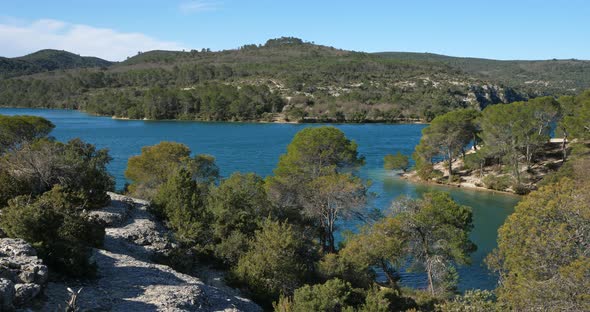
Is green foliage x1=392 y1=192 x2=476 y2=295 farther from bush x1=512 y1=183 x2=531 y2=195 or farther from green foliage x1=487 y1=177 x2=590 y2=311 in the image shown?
bush x1=512 y1=183 x2=531 y2=195

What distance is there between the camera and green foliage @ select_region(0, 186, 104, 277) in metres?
15.9

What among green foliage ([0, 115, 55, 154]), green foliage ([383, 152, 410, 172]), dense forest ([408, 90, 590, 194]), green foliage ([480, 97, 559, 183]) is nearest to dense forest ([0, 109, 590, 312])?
green foliage ([0, 115, 55, 154])

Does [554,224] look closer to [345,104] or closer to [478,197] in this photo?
[478,197]

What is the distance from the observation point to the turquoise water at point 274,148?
37531mm

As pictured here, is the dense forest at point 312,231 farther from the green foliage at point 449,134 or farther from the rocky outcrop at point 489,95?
the rocky outcrop at point 489,95

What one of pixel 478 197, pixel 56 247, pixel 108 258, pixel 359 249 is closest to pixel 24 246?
pixel 56 247

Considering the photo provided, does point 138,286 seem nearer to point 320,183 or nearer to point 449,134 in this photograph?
point 320,183

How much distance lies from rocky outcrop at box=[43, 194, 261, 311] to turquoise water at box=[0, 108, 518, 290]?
14480 mm

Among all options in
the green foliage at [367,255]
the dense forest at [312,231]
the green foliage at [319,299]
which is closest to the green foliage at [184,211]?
the dense forest at [312,231]

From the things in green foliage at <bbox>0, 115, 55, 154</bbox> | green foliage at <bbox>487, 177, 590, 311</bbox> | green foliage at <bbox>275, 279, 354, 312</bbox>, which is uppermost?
green foliage at <bbox>0, 115, 55, 154</bbox>

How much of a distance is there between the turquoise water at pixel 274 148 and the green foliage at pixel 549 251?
363 inches

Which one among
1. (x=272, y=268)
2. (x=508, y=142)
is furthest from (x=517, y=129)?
(x=272, y=268)

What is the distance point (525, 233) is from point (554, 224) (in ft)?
3.43

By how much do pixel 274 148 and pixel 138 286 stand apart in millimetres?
62660
